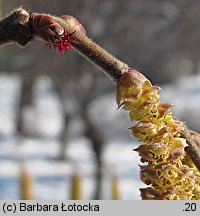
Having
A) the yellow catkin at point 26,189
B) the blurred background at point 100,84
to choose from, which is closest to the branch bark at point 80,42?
the yellow catkin at point 26,189

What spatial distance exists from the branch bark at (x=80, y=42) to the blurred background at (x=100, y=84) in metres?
2.85

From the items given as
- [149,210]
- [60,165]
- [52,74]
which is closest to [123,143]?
[60,165]

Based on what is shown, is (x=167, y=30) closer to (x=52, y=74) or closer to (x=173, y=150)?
(x=52, y=74)

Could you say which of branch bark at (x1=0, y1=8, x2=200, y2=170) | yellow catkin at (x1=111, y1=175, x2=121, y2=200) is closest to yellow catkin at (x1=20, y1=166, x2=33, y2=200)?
yellow catkin at (x1=111, y1=175, x2=121, y2=200)

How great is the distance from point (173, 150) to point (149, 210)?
0.23 feet

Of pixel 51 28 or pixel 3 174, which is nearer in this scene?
pixel 51 28

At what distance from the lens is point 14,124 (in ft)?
18.5

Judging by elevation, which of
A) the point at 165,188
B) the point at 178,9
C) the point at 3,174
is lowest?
the point at 165,188

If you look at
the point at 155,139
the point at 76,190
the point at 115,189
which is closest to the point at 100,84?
the point at 115,189

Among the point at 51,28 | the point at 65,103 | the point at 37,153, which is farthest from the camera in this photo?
the point at 37,153

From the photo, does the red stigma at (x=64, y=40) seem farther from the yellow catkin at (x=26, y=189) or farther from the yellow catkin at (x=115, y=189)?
the yellow catkin at (x=115, y=189)

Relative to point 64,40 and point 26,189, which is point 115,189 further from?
point 64,40

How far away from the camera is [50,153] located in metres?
5.39

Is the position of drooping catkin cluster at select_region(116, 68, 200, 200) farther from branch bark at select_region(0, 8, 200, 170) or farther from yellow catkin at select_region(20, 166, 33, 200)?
yellow catkin at select_region(20, 166, 33, 200)
